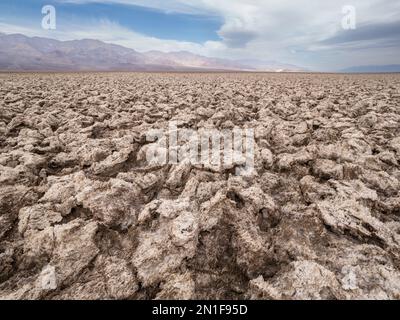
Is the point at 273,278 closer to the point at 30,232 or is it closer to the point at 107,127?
the point at 30,232

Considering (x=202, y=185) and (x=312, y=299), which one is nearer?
(x=312, y=299)

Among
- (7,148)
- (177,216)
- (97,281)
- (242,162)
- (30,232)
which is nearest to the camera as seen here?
(97,281)

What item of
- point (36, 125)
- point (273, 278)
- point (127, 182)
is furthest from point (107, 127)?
point (273, 278)

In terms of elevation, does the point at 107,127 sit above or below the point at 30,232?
above

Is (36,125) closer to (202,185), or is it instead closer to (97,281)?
(202,185)

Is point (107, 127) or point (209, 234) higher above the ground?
point (107, 127)
